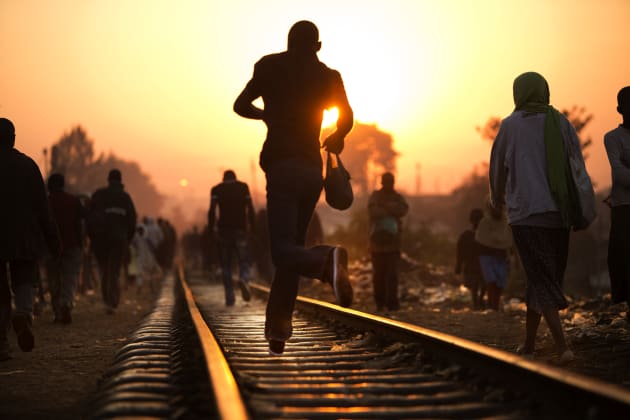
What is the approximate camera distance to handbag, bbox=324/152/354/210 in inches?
205

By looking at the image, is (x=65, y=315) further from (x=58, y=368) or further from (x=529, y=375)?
(x=529, y=375)

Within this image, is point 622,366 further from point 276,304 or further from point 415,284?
point 415,284

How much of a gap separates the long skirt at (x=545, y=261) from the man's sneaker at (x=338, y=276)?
50.0 inches

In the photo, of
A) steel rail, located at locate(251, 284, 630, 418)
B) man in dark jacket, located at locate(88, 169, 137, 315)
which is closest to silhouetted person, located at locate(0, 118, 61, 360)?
steel rail, located at locate(251, 284, 630, 418)

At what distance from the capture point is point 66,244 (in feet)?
35.7

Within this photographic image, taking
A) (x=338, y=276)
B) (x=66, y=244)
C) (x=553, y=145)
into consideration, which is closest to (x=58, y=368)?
(x=338, y=276)

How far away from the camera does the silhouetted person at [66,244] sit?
422 inches

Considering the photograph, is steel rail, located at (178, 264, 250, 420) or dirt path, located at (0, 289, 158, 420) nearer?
steel rail, located at (178, 264, 250, 420)

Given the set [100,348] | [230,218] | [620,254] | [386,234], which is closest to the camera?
[620,254]

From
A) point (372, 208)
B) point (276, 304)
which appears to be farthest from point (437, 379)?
point (372, 208)

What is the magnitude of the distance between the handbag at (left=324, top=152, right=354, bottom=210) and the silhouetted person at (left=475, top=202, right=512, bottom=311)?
6.52 meters

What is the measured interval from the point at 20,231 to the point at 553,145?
13.7 ft

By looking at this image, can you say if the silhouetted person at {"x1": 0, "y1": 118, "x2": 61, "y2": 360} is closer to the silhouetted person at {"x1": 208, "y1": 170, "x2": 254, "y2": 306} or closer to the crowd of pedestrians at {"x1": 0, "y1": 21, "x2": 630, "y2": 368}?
the crowd of pedestrians at {"x1": 0, "y1": 21, "x2": 630, "y2": 368}

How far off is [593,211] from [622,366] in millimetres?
1024
